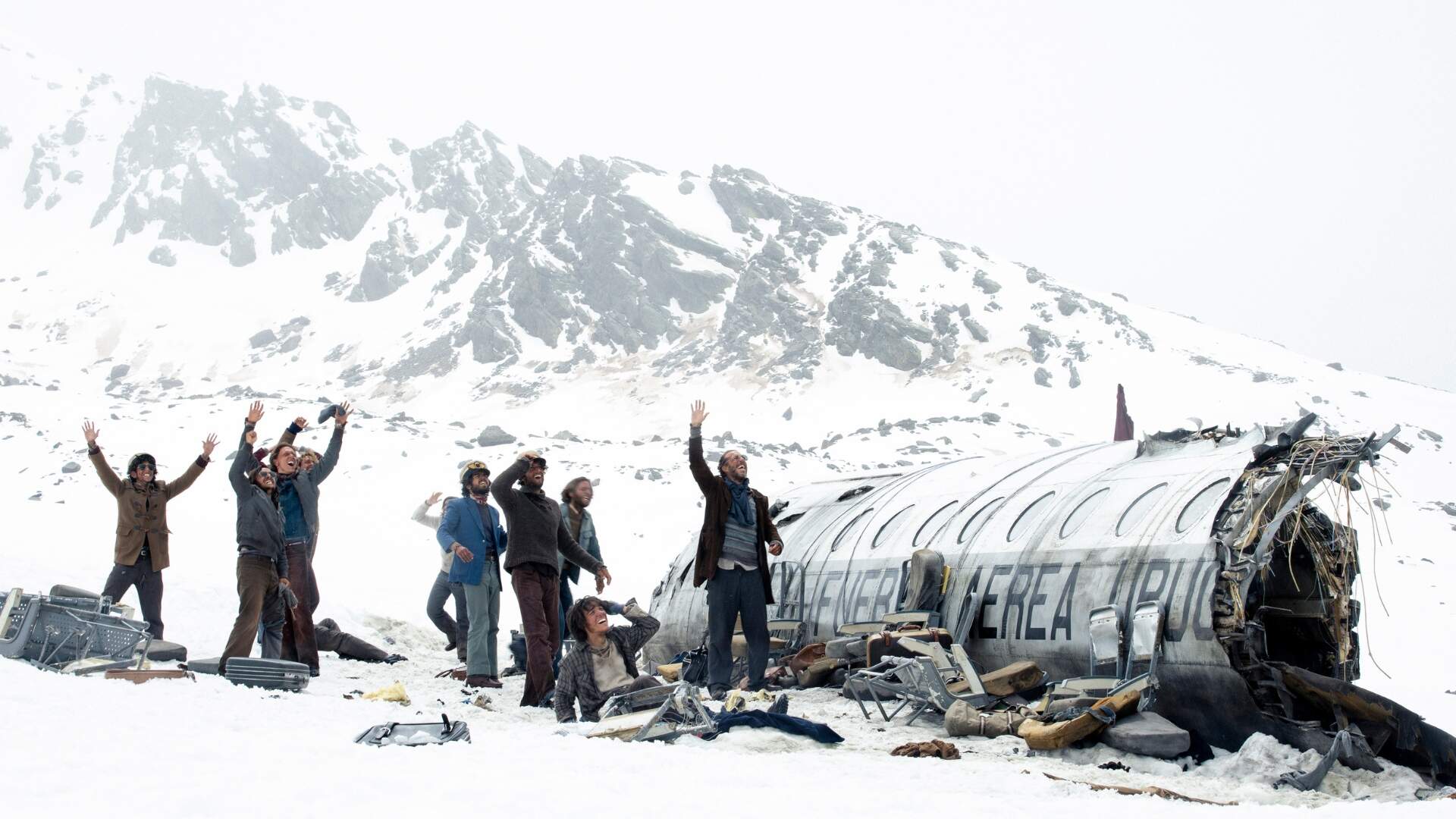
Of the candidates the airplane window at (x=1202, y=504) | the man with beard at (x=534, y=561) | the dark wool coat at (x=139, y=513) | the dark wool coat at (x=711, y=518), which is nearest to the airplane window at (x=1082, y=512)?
the airplane window at (x=1202, y=504)

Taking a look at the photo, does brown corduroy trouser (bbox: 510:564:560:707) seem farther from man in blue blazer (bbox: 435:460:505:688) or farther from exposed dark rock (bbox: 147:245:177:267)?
exposed dark rock (bbox: 147:245:177:267)

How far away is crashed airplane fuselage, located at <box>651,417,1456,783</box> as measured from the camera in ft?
25.7

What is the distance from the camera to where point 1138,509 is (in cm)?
941

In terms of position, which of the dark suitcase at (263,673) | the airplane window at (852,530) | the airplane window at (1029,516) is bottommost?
the dark suitcase at (263,673)

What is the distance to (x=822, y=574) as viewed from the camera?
12.6 metres

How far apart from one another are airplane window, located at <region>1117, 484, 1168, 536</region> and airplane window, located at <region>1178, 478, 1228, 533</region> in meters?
0.40

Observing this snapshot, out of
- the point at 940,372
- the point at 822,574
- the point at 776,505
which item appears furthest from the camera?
the point at 940,372

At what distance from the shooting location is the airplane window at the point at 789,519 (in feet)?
48.3

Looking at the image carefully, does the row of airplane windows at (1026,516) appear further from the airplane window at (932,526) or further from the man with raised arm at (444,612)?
the man with raised arm at (444,612)

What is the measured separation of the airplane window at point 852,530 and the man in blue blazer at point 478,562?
11.2 ft

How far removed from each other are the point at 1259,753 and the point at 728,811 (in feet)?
12.7

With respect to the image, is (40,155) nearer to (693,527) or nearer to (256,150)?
(256,150)

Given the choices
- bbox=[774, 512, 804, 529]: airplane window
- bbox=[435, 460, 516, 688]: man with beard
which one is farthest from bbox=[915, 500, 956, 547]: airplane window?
bbox=[435, 460, 516, 688]: man with beard

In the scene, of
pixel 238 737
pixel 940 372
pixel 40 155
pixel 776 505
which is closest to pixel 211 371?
pixel 940 372
